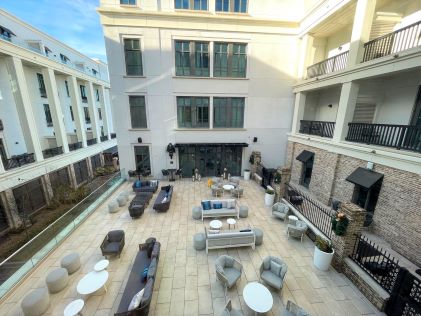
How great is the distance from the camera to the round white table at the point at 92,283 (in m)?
5.02

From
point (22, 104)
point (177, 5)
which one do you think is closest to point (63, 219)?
point (22, 104)

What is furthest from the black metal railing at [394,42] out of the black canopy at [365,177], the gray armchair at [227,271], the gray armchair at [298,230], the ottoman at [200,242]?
the ottoman at [200,242]

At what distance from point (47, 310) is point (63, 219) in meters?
4.70

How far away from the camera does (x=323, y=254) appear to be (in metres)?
6.20

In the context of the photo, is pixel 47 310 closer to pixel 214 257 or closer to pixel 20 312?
pixel 20 312

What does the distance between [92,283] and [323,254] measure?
759 centimetres

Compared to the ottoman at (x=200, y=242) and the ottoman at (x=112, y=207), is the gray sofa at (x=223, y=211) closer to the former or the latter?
the ottoman at (x=200, y=242)

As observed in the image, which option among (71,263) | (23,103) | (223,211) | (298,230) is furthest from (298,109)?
(23,103)

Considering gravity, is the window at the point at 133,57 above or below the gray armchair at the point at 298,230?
above

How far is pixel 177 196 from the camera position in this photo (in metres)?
12.4

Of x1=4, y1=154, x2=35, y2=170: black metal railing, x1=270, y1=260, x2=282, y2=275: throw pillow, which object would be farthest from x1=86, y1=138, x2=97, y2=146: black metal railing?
x1=270, y1=260, x2=282, y2=275: throw pillow

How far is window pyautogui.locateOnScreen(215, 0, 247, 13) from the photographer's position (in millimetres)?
13414

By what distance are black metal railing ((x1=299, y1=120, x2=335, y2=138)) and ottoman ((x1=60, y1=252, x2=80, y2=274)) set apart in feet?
47.4

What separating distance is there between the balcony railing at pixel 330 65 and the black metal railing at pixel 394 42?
4.48ft
